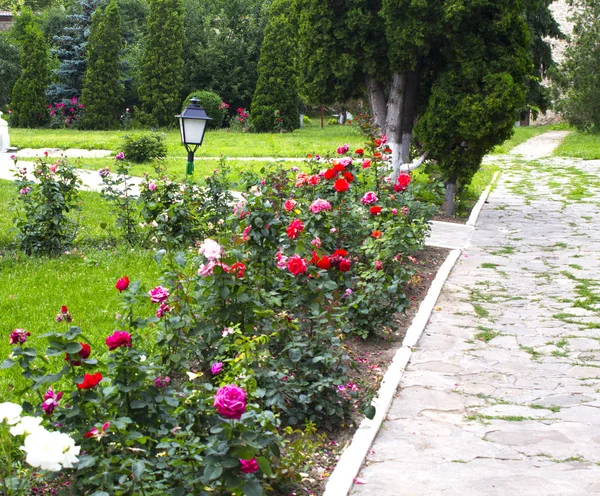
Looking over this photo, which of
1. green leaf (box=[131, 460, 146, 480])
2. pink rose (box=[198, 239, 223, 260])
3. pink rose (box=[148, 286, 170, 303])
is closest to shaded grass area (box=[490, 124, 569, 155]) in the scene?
pink rose (box=[198, 239, 223, 260])

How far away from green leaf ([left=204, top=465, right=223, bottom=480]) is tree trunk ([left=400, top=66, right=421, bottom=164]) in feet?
28.0

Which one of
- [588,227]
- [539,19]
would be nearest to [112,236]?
[588,227]

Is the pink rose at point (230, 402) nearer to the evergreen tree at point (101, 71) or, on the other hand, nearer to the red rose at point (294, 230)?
the red rose at point (294, 230)

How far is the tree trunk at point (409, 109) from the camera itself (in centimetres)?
1050

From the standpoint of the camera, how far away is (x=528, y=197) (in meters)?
13.5

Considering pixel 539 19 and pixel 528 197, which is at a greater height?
pixel 539 19

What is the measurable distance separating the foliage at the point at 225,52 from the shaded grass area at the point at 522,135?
984cm

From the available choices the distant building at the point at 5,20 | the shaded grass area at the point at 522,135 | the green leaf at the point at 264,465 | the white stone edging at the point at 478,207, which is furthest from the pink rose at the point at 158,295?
the distant building at the point at 5,20

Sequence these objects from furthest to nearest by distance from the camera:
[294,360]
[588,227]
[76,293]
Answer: [588,227], [76,293], [294,360]

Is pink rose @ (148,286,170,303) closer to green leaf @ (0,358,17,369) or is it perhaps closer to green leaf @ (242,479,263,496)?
green leaf @ (0,358,17,369)

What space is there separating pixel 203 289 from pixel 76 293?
203cm

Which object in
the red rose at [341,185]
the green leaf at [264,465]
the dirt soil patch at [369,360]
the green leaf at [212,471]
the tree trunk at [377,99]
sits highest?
the tree trunk at [377,99]

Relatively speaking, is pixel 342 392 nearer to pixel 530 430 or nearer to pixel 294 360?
pixel 294 360

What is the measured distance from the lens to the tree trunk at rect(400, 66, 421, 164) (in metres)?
10.5
